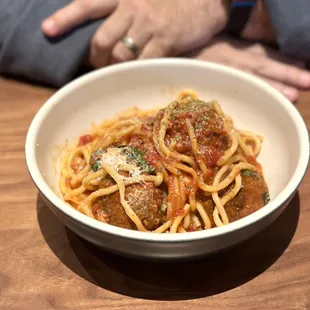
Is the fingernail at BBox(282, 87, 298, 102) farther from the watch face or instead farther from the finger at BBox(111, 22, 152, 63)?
the finger at BBox(111, 22, 152, 63)

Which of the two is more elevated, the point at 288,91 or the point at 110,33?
the point at 110,33

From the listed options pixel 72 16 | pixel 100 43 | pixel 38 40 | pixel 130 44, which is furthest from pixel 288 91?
pixel 38 40

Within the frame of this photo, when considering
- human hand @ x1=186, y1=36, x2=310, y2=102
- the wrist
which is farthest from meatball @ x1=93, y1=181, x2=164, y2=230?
the wrist

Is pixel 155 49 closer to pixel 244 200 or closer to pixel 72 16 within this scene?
pixel 72 16

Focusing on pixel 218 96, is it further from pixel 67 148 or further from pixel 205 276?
pixel 205 276

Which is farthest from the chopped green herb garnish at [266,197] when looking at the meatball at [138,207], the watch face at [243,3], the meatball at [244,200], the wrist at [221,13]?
the watch face at [243,3]

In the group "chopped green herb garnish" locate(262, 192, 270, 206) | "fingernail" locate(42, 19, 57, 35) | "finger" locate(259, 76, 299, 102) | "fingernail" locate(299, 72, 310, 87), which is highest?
"fingernail" locate(42, 19, 57, 35)

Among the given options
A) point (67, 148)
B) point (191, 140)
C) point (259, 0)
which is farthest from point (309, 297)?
point (259, 0)
